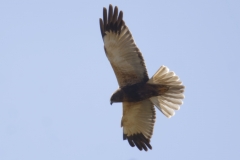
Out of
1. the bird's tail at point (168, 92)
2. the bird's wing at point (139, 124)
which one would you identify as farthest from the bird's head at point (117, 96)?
the bird's tail at point (168, 92)

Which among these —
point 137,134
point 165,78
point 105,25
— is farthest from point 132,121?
point 105,25

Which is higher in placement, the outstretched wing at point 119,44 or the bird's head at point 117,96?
the outstretched wing at point 119,44

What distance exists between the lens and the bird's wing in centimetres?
1503

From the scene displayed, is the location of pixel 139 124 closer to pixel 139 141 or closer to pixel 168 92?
pixel 139 141

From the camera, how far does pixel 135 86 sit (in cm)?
1452

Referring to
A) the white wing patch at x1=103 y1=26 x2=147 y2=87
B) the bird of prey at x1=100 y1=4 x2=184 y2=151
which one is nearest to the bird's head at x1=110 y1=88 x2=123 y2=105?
the bird of prey at x1=100 y1=4 x2=184 y2=151

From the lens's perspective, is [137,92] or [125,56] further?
[137,92]

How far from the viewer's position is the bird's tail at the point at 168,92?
47.8 feet

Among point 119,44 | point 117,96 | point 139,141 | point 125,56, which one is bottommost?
point 139,141

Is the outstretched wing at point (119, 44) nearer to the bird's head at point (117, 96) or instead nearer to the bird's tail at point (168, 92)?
the bird's tail at point (168, 92)

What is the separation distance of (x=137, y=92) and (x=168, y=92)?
72 cm

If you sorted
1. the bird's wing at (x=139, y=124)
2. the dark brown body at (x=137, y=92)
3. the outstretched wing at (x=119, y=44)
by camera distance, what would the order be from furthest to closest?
the bird's wing at (x=139, y=124) → the dark brown body at (x=137, y=92) → the outstretched wing at (x=119, y=44)

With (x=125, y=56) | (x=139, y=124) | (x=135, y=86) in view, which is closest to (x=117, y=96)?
(x=135, y=86)

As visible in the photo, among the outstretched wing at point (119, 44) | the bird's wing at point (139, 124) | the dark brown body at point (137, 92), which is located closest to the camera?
the outstretched wing at point (119, 44)
